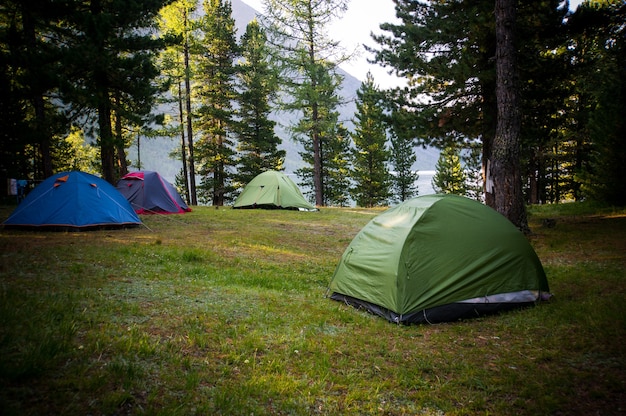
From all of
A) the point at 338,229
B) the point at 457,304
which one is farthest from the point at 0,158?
the point at 457,304

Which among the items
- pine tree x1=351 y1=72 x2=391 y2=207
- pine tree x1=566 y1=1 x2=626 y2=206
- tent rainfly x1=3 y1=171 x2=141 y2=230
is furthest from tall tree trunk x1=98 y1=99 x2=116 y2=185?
pine tree x1=351 y1=72 x2=391 y2=207

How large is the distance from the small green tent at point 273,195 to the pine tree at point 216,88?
1017 centimetres

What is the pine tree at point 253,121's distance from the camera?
1259 inches

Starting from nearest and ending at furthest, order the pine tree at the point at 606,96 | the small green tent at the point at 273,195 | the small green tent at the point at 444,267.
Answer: the small green tent at the point at 444,267 < the pine tree at the point at 606,96 < the small green tent at the point at 273,195

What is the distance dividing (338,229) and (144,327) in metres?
11.2

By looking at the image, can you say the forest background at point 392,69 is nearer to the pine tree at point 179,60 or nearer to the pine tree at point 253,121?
the pine tree at point 179,60

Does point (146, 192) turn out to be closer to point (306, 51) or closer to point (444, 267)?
point (306, 51)

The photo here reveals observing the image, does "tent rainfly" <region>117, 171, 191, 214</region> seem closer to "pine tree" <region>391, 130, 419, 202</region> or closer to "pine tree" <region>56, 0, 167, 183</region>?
"pine tree" <region>56, 0, 167, 183</region>

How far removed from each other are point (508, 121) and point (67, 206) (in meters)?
13.0

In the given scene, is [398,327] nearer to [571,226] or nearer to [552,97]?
[571,226]

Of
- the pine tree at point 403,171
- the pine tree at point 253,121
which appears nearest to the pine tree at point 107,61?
the pine tree at point 253,121

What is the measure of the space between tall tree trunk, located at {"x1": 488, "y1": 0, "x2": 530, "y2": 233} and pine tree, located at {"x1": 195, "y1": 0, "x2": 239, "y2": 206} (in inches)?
921

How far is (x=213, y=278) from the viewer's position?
24.5 ft

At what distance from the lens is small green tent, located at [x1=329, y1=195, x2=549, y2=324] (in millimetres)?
5953
